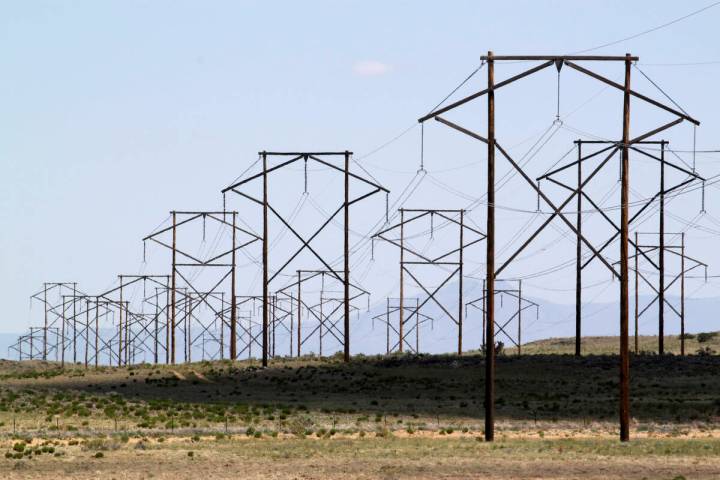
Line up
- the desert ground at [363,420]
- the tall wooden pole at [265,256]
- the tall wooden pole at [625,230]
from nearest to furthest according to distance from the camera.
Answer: the desert ground at [363,420] → the tall wooden pole at [625,230] → the tall wooden pole at [265,256]

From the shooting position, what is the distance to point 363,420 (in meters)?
67.5

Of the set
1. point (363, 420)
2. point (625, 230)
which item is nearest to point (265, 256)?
point (363, 420)

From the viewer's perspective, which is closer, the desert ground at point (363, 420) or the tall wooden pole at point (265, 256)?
the desert ground at point (363, 420)

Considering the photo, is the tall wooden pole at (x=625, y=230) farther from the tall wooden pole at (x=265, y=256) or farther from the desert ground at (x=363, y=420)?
the tall wooden pole at (x=265, y=256)

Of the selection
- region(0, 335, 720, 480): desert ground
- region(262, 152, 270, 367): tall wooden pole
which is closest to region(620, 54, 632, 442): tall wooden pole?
region(0, 335, 720, 480): desert ground

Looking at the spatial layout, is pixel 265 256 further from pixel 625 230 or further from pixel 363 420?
pixel 625 230

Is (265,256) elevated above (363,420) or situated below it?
above

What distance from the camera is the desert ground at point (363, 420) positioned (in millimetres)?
45938

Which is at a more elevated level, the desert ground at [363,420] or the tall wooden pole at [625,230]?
the tall wooden pole at [625,230]

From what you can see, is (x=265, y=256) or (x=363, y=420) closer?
(x=363, y=420)

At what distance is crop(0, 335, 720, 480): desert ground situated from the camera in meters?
45.9

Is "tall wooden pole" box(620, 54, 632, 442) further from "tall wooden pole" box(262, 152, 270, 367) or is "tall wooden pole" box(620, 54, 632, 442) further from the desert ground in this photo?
"tall wooden pole" box(262, 152, 270, 367)

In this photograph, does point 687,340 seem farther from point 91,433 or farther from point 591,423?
point 91,433

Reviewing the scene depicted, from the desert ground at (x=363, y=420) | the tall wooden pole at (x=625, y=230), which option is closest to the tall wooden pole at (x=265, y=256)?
the desert ground at (x=363, y=420)
